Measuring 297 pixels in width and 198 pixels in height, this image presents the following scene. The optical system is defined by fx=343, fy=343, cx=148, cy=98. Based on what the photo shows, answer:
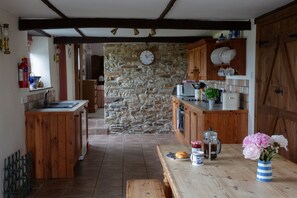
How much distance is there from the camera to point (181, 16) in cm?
443

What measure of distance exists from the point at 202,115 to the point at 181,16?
1.48 metres

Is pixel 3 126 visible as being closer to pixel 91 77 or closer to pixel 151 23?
pixel 151 23

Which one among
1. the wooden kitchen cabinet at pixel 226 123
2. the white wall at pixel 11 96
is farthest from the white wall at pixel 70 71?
the wooden kitchen cabinet at pixel 226 123

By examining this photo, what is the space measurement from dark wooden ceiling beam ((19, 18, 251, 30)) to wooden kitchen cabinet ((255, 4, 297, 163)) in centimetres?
46

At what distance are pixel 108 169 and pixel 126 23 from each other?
2.20 metres

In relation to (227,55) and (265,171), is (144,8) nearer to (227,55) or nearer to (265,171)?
(227,55)

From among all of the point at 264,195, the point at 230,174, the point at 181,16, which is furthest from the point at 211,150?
the point at 181,16

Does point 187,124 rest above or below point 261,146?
below

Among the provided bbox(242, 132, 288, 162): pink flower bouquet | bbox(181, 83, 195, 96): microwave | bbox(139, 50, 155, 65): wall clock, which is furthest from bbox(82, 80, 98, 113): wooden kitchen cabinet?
bbox(242, 132, 288, 162): pink flower bouquet

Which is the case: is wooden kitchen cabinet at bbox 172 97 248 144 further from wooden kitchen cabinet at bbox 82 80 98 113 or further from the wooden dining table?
wooden kitchen cabinet at bbox 82 80 98 113

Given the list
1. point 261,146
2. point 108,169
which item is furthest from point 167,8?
point 108,169

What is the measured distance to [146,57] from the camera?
792cm

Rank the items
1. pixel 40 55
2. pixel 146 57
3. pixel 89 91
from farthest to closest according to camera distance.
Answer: pixel 89 91 → pixel 146 57 → pixel 40 55

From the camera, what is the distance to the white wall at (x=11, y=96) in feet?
12.6
